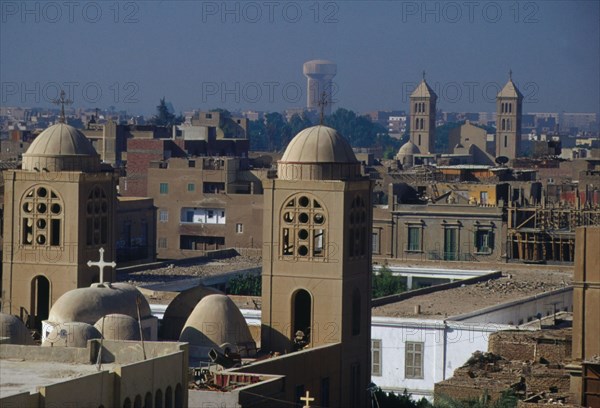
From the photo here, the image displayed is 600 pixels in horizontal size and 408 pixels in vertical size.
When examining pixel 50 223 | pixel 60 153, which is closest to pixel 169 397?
pixel 50 223

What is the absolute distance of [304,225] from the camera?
3784 centimetres

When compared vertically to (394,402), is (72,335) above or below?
above

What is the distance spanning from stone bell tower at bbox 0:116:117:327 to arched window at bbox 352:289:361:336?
15.9 feet

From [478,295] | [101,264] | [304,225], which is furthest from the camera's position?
[478,295]

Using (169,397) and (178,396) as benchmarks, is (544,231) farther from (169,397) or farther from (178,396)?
(169,397)

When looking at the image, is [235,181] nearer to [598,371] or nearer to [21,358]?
[598,371]

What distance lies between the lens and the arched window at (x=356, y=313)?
3819 cm

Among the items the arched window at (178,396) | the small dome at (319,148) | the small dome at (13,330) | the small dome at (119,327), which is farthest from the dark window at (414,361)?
the arched window at (178,396)

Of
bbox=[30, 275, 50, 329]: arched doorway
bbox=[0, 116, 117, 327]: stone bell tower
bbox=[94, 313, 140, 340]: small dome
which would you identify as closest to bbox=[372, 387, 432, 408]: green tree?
bbox=[0, 116, 117, 327]: stone bell tower

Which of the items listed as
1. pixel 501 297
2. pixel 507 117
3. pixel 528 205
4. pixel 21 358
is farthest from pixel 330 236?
pixel 507 117

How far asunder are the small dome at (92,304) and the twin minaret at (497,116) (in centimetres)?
12852

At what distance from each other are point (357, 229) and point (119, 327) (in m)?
6.91

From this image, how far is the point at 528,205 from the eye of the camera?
72.4 m

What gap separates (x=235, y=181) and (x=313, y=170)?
4688 cm
